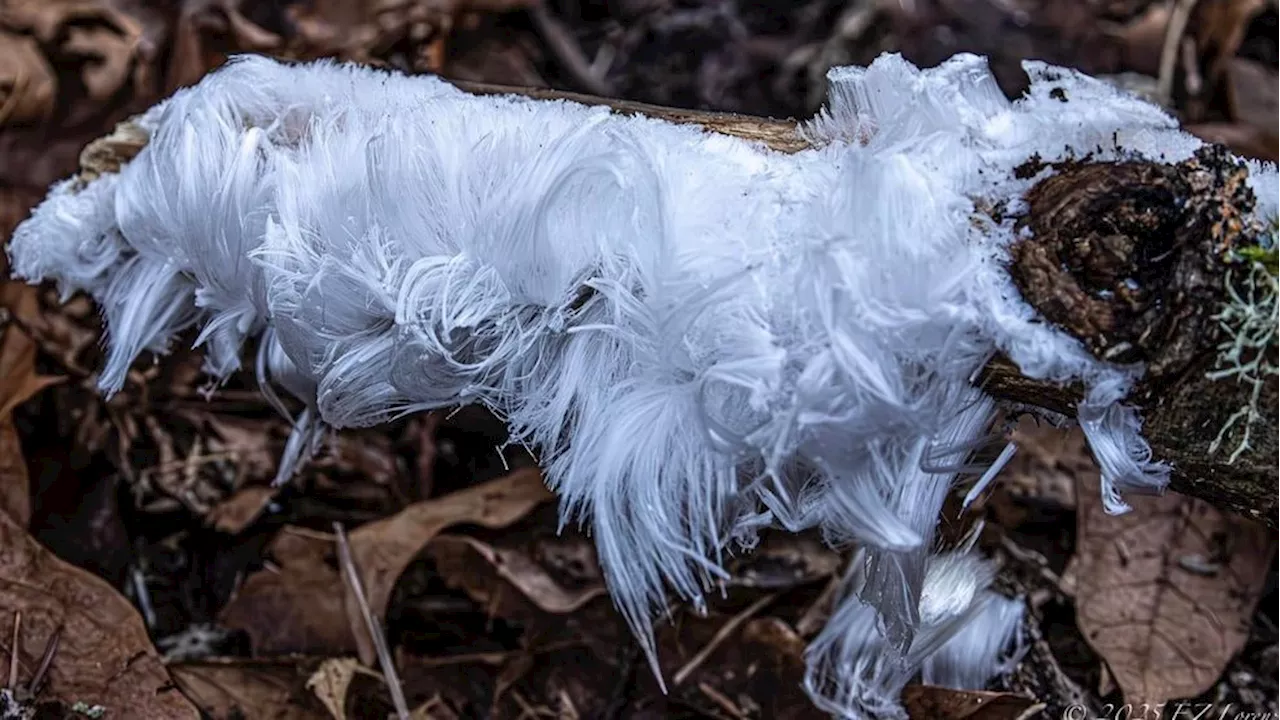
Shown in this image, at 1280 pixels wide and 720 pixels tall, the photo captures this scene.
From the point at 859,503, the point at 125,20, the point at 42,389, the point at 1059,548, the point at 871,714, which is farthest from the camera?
the point at 125,20

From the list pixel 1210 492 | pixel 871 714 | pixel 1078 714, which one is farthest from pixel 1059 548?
pixel 1210 492

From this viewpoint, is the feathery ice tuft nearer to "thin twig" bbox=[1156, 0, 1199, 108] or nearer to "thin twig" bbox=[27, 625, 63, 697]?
"thin twig" bbox=[27, 625, 63, 697]

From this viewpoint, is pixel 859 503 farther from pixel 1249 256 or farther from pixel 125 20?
pixel 125 20

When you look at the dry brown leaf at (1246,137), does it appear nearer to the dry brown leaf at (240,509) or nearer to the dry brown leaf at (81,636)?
the dry brown leaf at (240,509)

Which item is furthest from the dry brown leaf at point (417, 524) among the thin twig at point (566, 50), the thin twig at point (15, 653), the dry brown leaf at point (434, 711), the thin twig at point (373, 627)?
the thin twig at point (566, 50)

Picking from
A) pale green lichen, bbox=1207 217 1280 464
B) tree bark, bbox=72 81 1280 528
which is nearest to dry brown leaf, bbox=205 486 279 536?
tree bark, bbox=72 81 1280 528

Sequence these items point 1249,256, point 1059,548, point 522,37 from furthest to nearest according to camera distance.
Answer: point 522,37, point 1059,548, point 1249,256

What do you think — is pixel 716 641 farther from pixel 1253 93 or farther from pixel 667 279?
pixel 1253 93
